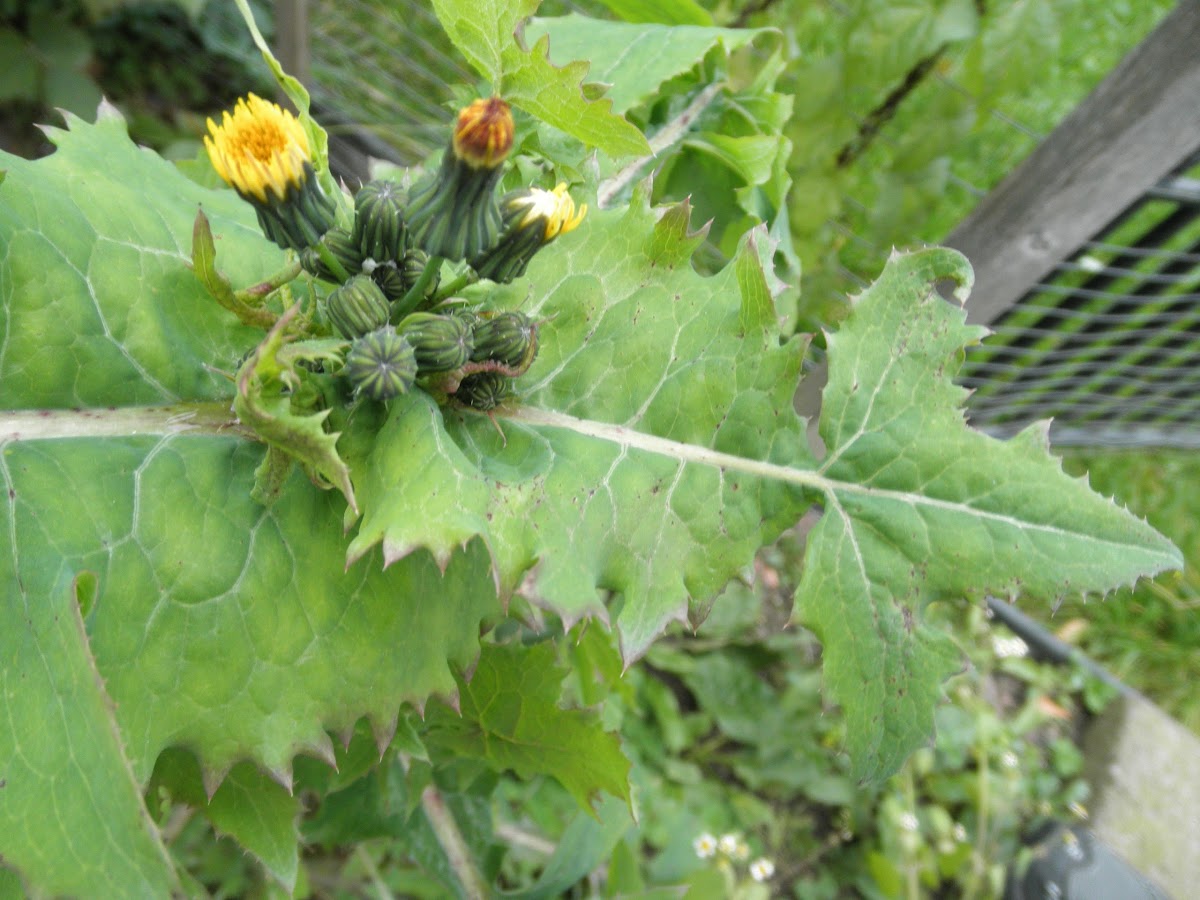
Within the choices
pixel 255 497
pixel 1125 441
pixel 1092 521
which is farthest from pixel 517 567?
pixel 1125 441

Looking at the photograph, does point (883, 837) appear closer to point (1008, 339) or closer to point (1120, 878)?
point (1120, 878)

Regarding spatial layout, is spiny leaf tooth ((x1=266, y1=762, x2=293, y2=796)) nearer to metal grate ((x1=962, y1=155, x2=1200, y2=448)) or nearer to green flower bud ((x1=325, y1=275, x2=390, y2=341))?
green flower bud ((x1=325, y1=275, x2=390, y2=341))

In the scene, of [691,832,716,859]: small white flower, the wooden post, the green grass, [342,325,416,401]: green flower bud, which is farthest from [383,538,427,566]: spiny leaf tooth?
the green grass

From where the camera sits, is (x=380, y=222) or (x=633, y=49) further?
(x=633, y=49)

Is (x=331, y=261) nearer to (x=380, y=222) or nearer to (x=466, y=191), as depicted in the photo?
(x=380, y=222)

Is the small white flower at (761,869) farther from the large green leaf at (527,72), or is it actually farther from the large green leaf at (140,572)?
the large green leaf at (527,72)

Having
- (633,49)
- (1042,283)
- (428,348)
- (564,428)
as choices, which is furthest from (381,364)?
(1042,283)

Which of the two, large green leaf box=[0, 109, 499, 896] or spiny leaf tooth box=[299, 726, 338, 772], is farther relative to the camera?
spiny leaf tooth box=[299, 726, 338, 772]
